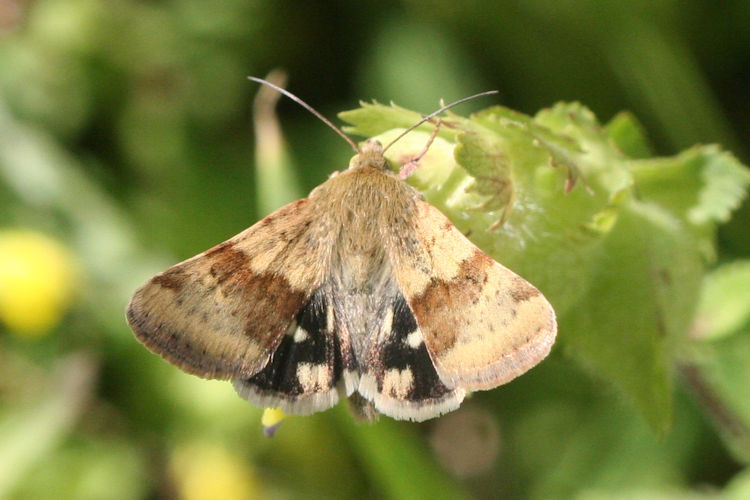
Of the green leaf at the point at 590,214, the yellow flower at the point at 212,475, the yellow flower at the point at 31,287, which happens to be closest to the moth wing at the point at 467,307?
the green leaf at the point at 590,214

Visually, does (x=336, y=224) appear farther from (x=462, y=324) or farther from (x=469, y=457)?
(x=469, y=457)

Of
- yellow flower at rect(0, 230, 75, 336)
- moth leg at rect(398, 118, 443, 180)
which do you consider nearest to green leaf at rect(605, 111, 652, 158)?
moth leg at rect(398, 118, 443, 180)

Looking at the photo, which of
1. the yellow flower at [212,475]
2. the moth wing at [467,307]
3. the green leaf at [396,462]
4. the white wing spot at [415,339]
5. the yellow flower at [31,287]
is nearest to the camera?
the moth wing at [467,307]

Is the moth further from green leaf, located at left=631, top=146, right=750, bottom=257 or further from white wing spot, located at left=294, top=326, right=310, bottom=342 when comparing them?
green leaf, located at left=631, top=146, right=750, bottom=257

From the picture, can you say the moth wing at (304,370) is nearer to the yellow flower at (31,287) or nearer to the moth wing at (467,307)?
the moth wing at (467,307)

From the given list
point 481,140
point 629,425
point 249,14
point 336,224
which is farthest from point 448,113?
point 249,14

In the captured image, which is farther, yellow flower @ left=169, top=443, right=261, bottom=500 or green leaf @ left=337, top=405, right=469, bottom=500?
yellow flower @ left=169, top=443, right=261, bottom=500
